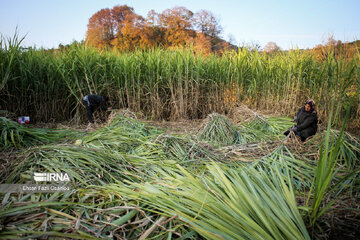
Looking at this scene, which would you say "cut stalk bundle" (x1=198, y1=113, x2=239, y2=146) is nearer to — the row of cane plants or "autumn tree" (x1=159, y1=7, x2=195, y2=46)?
the row of cane plants

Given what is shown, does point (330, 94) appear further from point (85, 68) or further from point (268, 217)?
point (85, 68)

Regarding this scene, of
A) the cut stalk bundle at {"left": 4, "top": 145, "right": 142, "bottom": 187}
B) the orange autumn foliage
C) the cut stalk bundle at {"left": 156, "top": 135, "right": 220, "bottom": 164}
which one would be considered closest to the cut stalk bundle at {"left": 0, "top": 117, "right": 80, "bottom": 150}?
the cut stalk bundle at {"left": 4, "top": 145, "right": 142, "bottom": 187}

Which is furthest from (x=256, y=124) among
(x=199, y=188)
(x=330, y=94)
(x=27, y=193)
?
(x=27, y=193)

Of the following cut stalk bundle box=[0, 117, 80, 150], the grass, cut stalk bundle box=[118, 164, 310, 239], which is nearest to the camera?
cut stalk bundle box=[118, 164, 310, 239]

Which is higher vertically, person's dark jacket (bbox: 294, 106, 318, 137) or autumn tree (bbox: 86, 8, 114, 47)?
autumn tree (bbox: 86, 8, 114, 47)

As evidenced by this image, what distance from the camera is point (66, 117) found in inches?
184

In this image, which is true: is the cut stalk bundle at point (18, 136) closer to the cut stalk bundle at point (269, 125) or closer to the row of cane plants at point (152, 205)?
the row of cane plants at point (152, 205)

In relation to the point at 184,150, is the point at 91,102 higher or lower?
higher

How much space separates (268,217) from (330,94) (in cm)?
437

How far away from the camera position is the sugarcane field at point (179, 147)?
95 cm

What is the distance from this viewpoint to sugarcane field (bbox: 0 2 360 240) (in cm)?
95

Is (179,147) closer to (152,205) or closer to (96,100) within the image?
(152,205)

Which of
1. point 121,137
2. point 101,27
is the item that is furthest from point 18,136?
point 101,27

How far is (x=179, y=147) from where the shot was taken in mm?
2170
